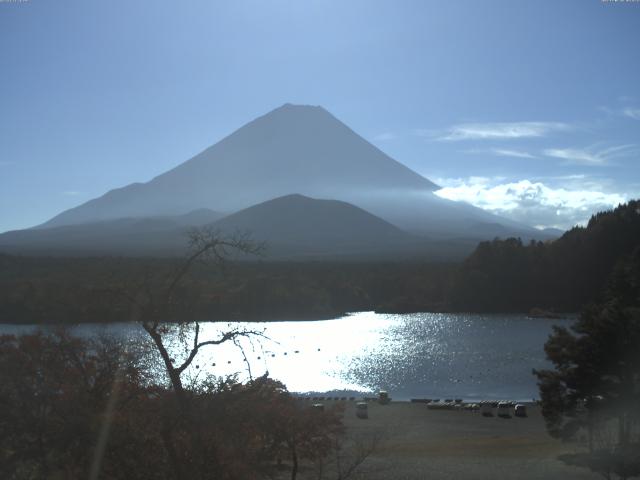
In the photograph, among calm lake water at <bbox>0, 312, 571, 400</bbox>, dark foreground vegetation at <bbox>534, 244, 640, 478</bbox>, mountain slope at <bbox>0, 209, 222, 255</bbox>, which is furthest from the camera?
mountain slope at <bbox>0, 209, 222, 255</bbox>

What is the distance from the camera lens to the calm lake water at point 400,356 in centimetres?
2448

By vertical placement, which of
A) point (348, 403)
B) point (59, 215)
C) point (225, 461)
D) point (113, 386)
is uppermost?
point (59, 215)

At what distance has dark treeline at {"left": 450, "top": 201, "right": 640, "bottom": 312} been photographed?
2061 inches

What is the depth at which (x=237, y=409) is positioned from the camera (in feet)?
17.2

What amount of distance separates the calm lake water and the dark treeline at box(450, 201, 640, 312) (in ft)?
25.5

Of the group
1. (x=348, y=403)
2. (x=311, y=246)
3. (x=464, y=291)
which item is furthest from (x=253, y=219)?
(x=348, y=403)

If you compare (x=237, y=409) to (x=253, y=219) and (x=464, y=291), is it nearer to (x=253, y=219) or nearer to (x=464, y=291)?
(x=464, y=291)

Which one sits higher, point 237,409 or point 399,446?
point 237,409

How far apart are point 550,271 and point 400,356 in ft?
88.7

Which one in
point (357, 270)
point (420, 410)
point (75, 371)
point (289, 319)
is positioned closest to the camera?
point (75, 371)

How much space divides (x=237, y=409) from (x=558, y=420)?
8.57 meters

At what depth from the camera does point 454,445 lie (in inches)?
567

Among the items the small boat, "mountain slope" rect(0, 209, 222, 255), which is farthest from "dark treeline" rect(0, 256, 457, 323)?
"mountain slope" rect(0, 209, 222, 255)

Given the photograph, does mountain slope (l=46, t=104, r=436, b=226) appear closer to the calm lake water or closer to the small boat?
the calm lake water
